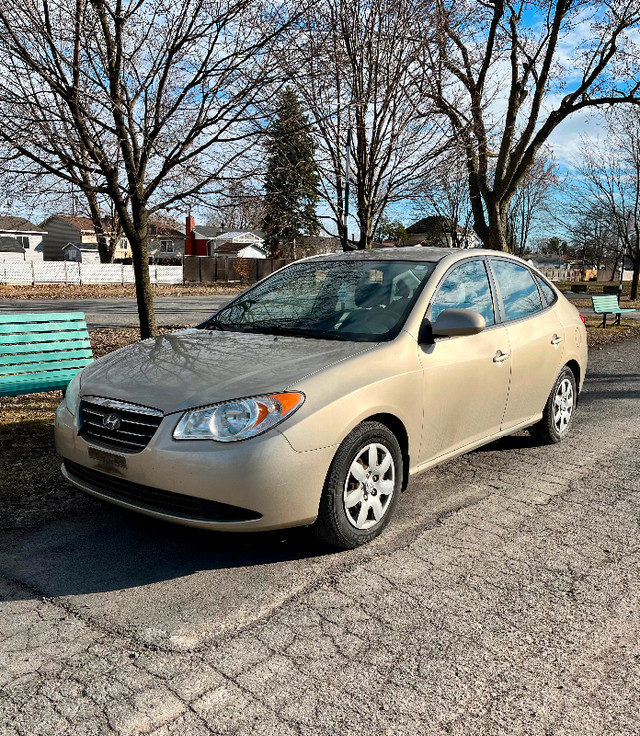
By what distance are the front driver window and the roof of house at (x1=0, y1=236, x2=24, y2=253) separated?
61.0 metres

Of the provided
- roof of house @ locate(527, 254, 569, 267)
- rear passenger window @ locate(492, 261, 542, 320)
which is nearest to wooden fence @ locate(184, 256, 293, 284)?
rear passenger window @ locate(492, 261, 542, 320)

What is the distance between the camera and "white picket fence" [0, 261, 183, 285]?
36000 millimetres

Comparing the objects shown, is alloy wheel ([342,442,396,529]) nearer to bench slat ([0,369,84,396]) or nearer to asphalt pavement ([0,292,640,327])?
bench slat ([0,369,84,396])

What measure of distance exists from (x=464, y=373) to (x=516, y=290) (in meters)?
1.28

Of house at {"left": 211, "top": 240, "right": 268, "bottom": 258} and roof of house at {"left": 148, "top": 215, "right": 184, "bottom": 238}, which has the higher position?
house at {"left": 211, "top": 240, "right": 268, "bottom": 258}

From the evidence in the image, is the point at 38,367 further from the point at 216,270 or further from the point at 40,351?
the point at 216,270

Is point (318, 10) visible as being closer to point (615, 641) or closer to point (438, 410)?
point (438, 410)

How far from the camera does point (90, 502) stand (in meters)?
4.29

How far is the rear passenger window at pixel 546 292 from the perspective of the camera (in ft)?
18.7

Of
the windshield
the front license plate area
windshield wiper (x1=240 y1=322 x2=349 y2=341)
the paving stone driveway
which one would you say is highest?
the windshield

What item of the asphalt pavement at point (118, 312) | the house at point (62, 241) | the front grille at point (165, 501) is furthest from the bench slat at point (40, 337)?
the house at point (62, 241)

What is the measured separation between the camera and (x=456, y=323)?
4.08 metres

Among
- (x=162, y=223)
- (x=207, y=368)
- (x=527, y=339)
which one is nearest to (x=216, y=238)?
(x=162, y=223)

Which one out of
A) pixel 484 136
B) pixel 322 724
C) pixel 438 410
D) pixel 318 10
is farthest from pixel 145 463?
pixel 484 136
